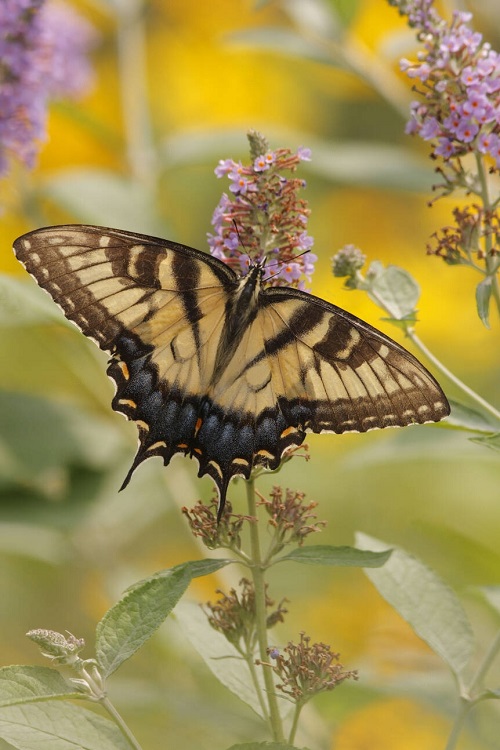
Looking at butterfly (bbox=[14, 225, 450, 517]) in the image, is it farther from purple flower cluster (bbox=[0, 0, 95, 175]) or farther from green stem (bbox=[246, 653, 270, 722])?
purple flower cluster (bbox=[0, 0, 95, 175])

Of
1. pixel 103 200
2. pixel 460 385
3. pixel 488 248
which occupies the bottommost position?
pixel 460 385

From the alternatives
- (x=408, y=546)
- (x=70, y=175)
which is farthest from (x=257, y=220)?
(x=408, y=546)

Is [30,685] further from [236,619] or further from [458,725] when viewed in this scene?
[458,725]

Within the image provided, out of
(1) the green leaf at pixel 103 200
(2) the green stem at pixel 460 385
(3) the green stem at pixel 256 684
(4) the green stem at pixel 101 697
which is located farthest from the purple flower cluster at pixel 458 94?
(1) the green leaf at pixel 103 200

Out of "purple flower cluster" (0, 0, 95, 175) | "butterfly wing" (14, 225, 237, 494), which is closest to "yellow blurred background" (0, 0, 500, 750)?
"butterfly wing" (14, 225, 237, 494)

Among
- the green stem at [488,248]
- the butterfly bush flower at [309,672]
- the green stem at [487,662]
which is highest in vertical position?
the green stem at [488,248]

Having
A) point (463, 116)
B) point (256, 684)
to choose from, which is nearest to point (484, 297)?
point (463, 116)

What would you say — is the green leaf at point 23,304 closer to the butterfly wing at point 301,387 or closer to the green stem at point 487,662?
the butterfly wing at point 301,387
